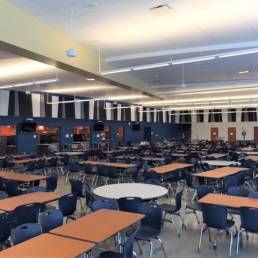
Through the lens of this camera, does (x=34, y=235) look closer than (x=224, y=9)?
Yes

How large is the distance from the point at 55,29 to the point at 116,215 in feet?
13.7

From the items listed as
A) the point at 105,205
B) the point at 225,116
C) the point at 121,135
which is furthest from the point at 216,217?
the point at 225,116

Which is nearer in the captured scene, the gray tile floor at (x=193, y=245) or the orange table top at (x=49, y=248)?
the orange table top at (x=49, y=248)

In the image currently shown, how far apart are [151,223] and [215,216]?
2.86 feet

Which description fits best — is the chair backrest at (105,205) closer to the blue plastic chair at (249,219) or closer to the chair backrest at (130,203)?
the chair backrest at (130,203)

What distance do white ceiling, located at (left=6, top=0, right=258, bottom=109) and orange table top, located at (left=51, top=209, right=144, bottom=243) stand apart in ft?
10.9

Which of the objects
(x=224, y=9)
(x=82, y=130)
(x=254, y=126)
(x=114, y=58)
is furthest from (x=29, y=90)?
(x=254, y=126)

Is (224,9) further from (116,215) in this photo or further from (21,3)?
(116,215)

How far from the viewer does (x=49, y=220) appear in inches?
145

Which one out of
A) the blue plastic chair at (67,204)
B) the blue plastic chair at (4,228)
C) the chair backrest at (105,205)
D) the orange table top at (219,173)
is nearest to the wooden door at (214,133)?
the orange table top at (219,173)

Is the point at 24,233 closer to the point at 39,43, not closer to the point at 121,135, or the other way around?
the point at 39,43

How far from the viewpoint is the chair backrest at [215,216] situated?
4.07m

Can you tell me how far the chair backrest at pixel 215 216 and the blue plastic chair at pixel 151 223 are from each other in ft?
2.28

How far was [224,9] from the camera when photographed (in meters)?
5.32
